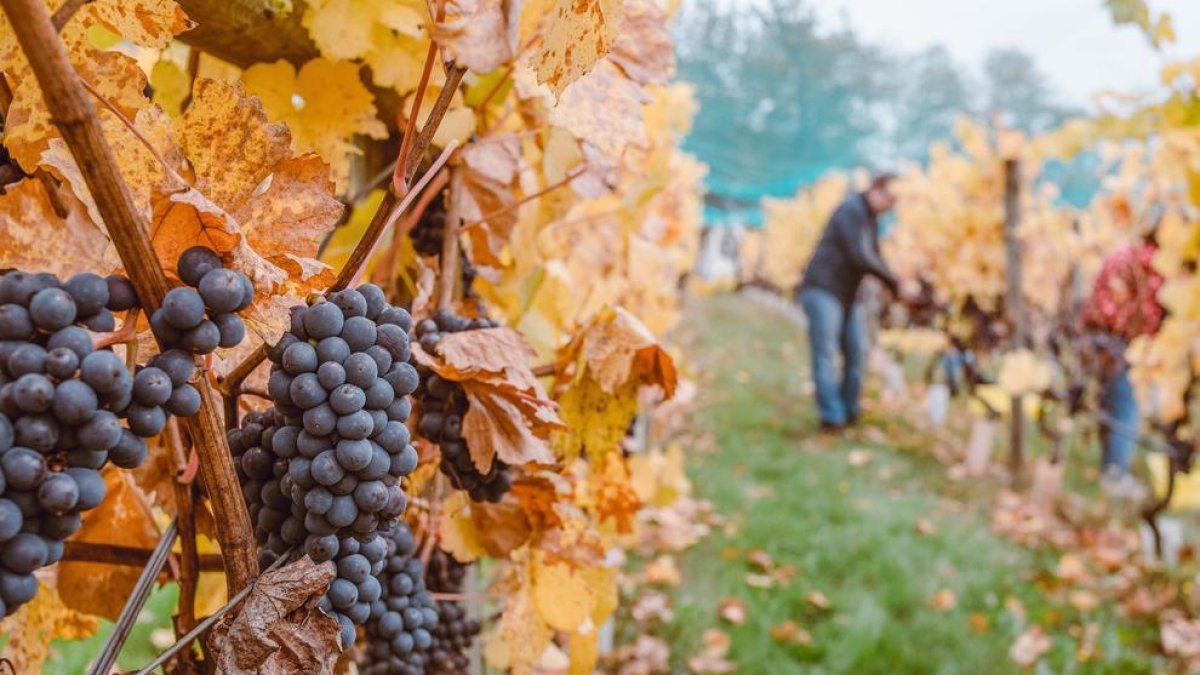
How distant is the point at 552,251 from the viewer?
5.80 ft

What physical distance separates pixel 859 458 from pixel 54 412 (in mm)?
6192

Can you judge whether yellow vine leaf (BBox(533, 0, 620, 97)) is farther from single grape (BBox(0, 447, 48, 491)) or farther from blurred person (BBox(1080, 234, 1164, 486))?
blurred person (BBox(1080, 234, 1164, 486))

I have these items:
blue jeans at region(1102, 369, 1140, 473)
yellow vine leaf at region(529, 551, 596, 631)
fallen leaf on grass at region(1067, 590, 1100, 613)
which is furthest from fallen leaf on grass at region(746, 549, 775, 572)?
yellow vine leaf at region(529, 551, 596, 631)

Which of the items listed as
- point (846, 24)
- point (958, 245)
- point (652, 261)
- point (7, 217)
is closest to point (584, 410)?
point (7, 217)

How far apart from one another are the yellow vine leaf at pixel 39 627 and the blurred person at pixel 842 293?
6397mm

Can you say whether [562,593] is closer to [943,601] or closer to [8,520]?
[8,520]

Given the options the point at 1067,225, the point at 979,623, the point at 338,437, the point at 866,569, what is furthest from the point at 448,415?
the point at 1067,225

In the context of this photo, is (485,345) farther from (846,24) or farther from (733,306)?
(846,24)

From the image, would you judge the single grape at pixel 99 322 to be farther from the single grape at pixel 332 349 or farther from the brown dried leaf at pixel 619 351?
the brown dried leaf at pixel 619 351

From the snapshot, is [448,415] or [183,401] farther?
[448,415]

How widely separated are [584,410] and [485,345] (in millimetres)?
354

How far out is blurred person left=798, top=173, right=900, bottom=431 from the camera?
6.98 meters

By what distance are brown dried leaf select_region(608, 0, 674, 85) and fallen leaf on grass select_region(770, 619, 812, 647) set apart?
279cm

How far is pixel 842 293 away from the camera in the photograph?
714 centimetres
